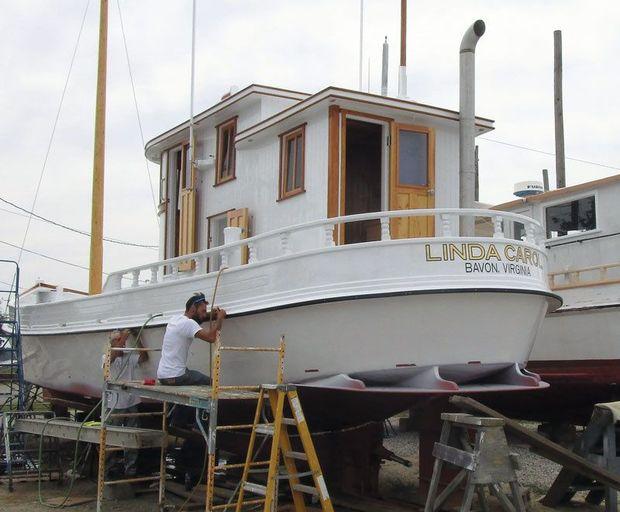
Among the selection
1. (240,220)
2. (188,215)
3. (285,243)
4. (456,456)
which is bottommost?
(456,456)

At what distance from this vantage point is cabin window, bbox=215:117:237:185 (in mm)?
10734

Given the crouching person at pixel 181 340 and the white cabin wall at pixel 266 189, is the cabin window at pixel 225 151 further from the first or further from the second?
the crouching person at pixel 181 340

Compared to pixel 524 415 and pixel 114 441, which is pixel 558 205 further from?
pixel 114 441

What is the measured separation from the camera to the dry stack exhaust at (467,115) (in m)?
8.91

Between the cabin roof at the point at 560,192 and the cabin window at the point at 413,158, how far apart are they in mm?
5389

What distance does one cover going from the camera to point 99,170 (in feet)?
39.0

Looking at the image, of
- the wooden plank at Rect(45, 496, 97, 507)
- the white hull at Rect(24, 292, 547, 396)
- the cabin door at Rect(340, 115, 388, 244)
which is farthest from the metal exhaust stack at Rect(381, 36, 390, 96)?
the wooden plank at Rect(45, 496, 97, 507)

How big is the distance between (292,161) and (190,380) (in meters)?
2.84

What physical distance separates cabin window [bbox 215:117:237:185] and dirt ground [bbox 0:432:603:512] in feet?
13.7

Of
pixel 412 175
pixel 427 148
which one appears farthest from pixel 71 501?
pixel 427 148

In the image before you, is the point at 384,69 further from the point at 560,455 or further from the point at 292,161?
the point at 560,455

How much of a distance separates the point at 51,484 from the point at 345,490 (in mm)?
4294

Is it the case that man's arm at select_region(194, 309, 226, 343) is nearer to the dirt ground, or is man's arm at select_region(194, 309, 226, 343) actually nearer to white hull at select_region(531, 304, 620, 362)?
the dirt ground

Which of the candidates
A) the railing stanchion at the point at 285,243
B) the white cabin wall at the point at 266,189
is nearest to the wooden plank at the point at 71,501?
the white cabin wall at the point at 266,189
